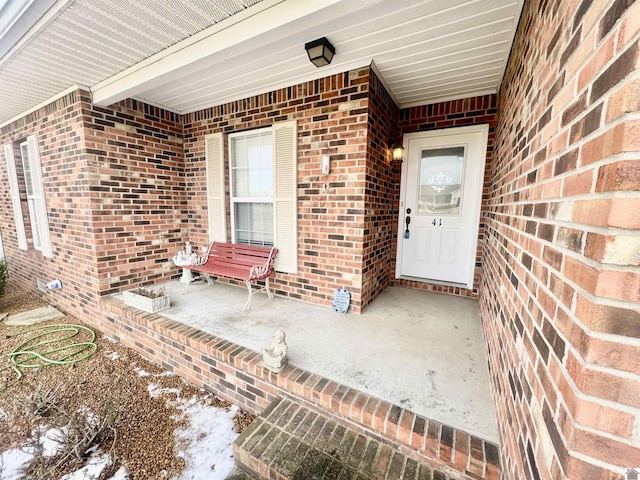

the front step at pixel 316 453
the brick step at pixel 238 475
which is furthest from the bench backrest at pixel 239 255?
the brick step at pixel 238 475

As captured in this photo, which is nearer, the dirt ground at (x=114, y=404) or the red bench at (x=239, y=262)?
the dirt ground at (x=114, y=404)

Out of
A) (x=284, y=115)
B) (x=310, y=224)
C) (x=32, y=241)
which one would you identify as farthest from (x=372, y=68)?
(x=32, y=241)

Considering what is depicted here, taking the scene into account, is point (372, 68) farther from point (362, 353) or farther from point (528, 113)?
point (362, 353)

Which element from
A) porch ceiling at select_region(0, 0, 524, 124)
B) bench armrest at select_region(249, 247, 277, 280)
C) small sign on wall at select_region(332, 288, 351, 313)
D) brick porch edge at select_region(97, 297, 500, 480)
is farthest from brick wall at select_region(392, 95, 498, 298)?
brick porch edge at select_region(97, 297, 500, 480)

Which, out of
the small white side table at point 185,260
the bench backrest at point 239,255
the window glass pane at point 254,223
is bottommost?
the small white side table at point 185,260

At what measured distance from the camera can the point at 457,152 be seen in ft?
10.7

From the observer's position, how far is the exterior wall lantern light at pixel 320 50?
2.03 metres

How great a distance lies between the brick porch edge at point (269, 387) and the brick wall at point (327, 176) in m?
1.18

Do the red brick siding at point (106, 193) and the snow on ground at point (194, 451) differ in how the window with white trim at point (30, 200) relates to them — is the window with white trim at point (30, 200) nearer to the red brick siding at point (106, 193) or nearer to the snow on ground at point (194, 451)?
the red brick siding at point (106, 193)

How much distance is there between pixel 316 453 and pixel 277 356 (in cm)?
60

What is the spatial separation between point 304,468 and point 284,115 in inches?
Answer: 123

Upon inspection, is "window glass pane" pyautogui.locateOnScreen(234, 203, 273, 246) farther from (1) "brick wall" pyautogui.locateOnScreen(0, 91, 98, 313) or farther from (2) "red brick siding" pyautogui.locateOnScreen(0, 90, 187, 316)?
(1) "brick wall" pyautogui.locateOnScreen(0, 91, 98, 313)

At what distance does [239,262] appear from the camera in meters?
3.26

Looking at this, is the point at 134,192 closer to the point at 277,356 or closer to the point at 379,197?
the point at 277,356
